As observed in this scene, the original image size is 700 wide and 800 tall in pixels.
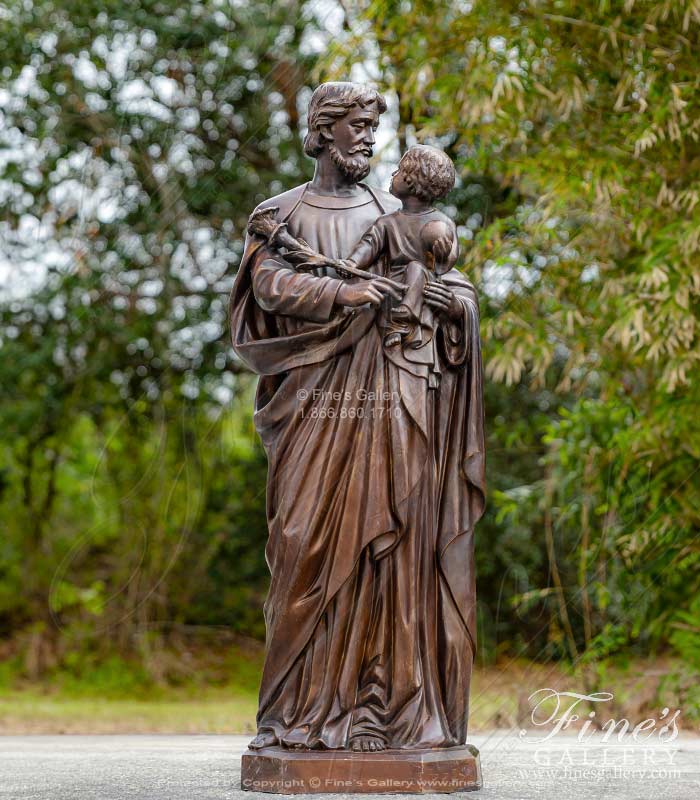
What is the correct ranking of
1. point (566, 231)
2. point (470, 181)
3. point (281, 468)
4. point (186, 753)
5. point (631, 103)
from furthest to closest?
point (470, 181) → point (566, 231) → point (631, 103) → point (186, 753) → point (281, 468)

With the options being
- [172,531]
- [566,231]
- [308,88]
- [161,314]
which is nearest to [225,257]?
[161,314]

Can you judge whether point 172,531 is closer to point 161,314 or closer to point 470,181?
point 161,314

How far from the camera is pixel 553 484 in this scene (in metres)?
10.4

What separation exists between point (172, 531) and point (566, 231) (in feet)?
19.8

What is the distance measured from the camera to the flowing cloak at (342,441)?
5.02 meters

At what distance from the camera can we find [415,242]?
17.0ft

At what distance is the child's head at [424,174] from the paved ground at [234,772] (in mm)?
2438

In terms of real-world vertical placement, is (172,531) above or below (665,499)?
below

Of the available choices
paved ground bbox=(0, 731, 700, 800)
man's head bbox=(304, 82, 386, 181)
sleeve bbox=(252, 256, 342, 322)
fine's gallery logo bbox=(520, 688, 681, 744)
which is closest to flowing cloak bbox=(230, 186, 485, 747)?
sleeve bbox=(252, 256, 342, 322)

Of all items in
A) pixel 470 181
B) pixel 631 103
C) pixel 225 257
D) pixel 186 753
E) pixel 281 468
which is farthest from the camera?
pixel 225 257

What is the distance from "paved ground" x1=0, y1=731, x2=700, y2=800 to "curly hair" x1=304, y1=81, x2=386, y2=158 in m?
2.74

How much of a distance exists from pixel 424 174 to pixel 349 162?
36 centimetres

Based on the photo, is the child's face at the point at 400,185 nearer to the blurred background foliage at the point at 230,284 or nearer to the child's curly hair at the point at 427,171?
the child's curly hair at the point at 427,171

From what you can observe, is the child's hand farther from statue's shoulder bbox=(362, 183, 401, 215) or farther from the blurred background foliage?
the blurred background foliage
